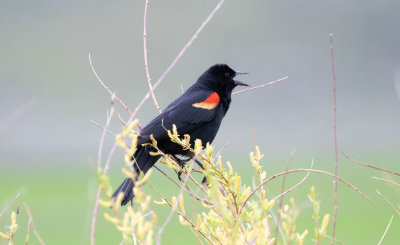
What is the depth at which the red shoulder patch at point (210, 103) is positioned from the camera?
10.8ft

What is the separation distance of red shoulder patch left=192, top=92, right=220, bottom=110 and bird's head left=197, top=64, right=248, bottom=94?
11 centimetres

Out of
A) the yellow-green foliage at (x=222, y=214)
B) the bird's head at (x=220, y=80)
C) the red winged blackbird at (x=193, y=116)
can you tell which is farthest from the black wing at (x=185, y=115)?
the yellow-green foliage at (x=222, y=214)

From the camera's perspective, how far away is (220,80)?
12.1 feet

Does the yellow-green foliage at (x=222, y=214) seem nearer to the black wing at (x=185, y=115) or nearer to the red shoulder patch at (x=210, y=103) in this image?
the black wing at (x=185, y=115)

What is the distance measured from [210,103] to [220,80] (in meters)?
0.33

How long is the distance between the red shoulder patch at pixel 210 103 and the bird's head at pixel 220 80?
4.4 inches

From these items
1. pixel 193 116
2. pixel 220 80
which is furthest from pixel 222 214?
pixel 220 80

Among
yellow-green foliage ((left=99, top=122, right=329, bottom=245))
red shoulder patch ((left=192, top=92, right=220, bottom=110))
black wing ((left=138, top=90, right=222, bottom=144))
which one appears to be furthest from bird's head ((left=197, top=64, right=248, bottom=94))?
yellow-green foliage ((left=99, top=122, right=329, bottom=245))

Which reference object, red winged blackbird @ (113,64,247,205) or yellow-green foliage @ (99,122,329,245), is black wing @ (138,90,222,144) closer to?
red winged blackbird @ (113,64,247,205)

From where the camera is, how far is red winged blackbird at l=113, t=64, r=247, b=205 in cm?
298

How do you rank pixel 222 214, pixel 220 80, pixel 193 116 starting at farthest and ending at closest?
1. pixel 220 80
2. pixel 193 116
3. pixel 222 214

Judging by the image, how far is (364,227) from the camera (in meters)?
25.5

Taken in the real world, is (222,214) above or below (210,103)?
above

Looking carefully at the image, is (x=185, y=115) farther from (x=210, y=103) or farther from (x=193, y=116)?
(x=210, y=103)
